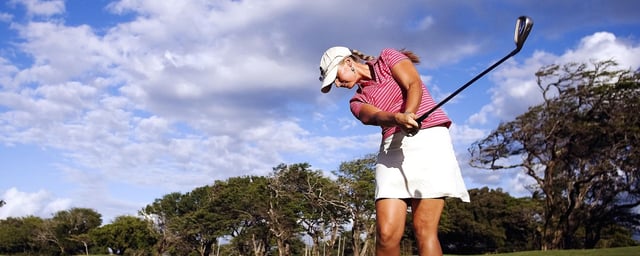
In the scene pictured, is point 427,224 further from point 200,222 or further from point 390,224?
point 200,222

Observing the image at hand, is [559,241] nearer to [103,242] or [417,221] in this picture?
[417,221]

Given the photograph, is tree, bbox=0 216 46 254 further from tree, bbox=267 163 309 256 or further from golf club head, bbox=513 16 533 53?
golf club head, bbox=513 16 533 53

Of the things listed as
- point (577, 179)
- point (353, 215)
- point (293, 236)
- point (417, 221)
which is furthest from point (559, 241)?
point (417, 221)


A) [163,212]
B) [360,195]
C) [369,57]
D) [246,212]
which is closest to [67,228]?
[163,212]

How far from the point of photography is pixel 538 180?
38719 mm

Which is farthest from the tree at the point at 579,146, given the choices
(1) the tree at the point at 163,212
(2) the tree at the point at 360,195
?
(1) the tree at the point at 163,212

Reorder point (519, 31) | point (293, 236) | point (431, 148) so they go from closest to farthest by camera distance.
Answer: point (519, 31), point (431, 148), point (293, 236)

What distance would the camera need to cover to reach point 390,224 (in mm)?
3553

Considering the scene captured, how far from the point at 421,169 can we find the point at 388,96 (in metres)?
0.53

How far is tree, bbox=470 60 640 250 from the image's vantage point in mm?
35906

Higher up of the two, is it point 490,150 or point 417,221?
point 490,150

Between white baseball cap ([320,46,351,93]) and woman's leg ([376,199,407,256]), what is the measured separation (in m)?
0.87

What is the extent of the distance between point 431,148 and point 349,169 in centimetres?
4673

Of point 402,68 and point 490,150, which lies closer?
point 402,68
